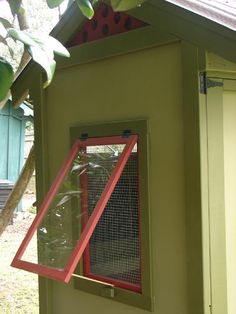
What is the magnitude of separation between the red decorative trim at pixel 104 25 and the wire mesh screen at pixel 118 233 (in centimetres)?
75

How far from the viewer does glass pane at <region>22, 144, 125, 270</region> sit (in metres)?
3.01

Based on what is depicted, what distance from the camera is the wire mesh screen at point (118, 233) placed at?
286 centimetres

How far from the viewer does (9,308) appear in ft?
18.2

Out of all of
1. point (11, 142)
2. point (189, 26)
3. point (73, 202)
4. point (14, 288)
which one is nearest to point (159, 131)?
point (189, 26)

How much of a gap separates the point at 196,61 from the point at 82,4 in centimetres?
150

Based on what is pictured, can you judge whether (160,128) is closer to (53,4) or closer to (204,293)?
(204,293)

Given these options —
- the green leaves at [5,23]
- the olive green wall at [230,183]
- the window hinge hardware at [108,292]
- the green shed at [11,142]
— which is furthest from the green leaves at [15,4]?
the green shed at [11,142]

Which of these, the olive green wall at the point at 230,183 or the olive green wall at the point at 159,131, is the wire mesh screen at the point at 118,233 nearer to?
the olive green wall at the point at 159,131

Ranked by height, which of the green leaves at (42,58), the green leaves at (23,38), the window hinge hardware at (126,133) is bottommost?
the green leaves at (42,58)

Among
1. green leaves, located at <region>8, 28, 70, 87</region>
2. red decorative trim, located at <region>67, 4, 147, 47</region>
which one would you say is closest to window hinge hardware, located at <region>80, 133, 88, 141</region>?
red decorative trim, located at <region>67, 4, 147, 47</region>

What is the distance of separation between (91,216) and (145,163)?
0.42 m

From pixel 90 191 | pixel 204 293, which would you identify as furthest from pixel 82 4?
pixel 90 191

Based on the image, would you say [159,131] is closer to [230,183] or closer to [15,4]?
[230,183]

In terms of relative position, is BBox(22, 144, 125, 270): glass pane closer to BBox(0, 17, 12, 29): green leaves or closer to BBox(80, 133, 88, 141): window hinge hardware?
BBox(80, 133, 88, 141): window hinge hardware
